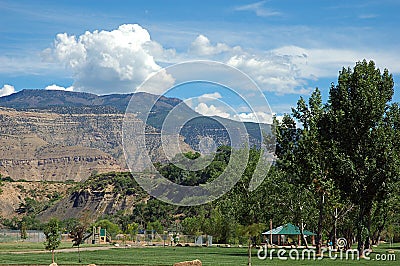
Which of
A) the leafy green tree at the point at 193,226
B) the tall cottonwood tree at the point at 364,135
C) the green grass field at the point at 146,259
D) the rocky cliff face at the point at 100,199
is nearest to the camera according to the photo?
the green grass field at the point at 146,259

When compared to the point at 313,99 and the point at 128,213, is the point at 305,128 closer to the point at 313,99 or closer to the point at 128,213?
the point at 313,99

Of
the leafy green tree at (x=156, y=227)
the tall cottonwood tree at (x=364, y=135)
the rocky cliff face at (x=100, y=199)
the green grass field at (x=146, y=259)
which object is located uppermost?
the tall cottonwood tree at (x=364, y=135)

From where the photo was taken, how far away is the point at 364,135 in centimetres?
4647

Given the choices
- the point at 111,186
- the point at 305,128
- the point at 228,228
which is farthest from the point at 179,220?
the point at 305,128

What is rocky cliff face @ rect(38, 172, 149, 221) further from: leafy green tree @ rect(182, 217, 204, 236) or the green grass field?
the green grass field

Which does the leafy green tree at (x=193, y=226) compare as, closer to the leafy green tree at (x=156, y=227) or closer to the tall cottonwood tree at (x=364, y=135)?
the leafy green tree at (x=156, y=227)

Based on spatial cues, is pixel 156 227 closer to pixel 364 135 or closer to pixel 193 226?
pixel 193 226

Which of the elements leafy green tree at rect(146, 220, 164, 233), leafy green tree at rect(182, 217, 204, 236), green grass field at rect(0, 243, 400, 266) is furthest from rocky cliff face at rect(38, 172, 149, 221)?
green grass field at rect(0, 243, 400, 266)

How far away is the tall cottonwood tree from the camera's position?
149 feet

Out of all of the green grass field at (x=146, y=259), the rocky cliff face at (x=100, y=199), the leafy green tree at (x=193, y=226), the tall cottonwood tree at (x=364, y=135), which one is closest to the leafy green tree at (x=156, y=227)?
the leafy green tree at (x=193, y=226)

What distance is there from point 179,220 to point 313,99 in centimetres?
8512

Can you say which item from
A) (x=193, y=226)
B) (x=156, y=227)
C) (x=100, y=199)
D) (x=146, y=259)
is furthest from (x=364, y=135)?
(x=100, y=199)

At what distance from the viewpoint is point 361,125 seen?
46.5 metres

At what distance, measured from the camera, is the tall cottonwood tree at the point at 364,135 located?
149 feet
